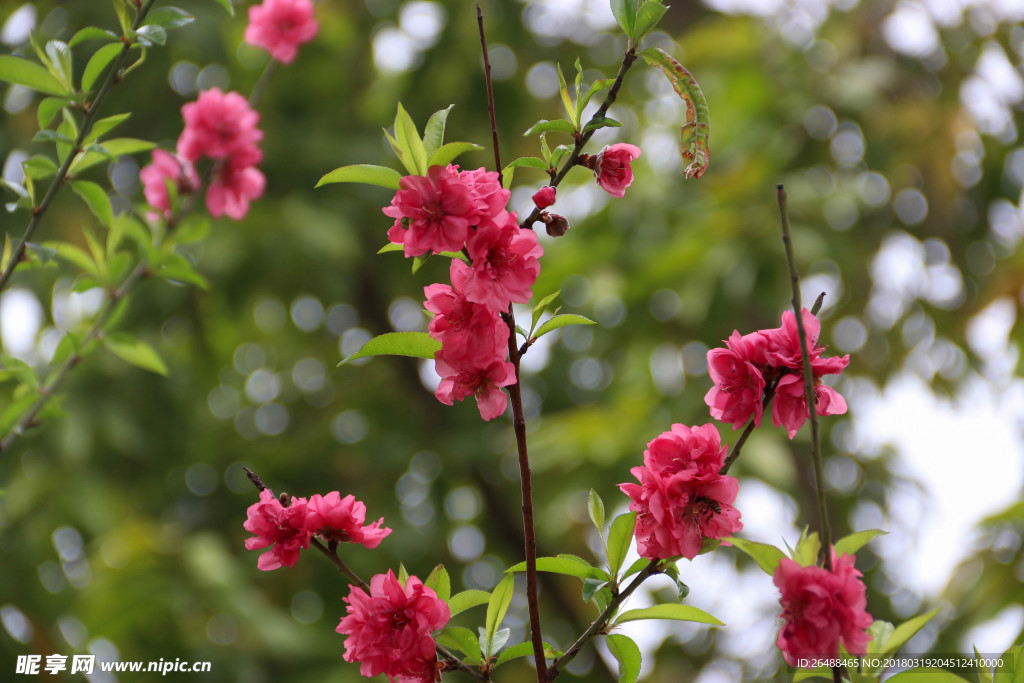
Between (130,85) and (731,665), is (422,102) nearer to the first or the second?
(130,85)

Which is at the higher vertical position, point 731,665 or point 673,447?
point 673,447

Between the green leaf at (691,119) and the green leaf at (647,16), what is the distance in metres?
0.03

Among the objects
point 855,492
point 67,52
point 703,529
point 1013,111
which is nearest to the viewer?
point 703,529

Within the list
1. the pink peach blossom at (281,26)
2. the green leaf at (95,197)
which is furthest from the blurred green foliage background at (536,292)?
the green leaf at (95,197)

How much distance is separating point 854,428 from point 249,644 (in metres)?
2.72

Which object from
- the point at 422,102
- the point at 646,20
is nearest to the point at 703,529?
the point at 646,20

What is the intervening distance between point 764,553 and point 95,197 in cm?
96

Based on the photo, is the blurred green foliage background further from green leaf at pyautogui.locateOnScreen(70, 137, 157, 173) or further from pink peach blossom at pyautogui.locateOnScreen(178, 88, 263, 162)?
green leaf at pyautogui.locateOnScreen(70, 137, 157, 173)

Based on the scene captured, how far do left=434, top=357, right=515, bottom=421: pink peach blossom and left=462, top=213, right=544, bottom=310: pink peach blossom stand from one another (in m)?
0.07

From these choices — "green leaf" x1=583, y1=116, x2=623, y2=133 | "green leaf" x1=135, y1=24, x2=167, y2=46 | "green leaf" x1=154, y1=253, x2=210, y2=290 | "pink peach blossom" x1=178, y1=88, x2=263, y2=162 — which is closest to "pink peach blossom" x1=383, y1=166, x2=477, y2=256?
"green leaf" x1=583, y1=116, x2=623, y2=133

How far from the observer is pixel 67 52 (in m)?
0.98

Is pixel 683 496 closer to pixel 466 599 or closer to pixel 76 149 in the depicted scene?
pixel 466 599

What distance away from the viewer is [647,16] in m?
0.70

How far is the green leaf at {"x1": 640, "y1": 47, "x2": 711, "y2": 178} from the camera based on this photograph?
29.0 inches
